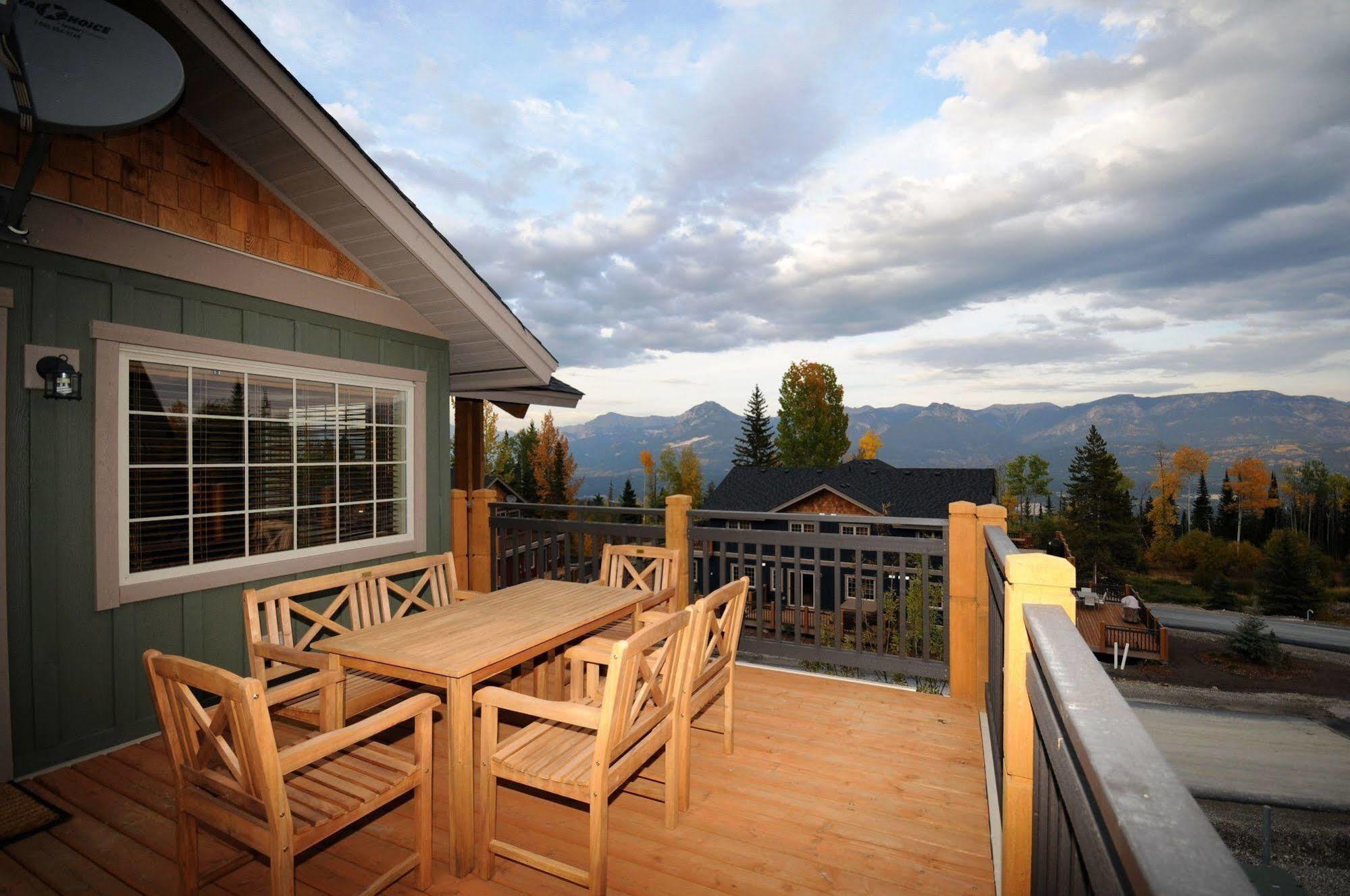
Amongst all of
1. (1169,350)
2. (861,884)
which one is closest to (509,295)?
(861,884)

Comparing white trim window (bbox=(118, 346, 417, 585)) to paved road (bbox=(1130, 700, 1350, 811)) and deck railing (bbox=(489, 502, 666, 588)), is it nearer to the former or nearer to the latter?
deck railing (bbox=(489, 502, 666, 588))

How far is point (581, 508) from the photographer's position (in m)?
5.12

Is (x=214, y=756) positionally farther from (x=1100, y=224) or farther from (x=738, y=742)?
(x=1100, y=224)

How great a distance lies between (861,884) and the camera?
225 cm

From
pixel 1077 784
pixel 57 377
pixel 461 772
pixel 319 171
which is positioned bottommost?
pixel 461 772

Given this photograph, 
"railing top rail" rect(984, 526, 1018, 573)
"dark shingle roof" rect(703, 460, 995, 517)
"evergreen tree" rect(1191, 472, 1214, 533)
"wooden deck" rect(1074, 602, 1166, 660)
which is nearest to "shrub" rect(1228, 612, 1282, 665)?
"wooden deck" rect(1074, 602, 1166, 660)

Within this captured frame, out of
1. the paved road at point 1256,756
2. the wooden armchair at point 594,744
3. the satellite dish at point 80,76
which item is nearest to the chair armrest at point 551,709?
the wooden armchair at point 594,744

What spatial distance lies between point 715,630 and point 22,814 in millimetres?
3125

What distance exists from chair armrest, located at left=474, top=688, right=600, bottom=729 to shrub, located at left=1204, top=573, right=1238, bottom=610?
167 ft

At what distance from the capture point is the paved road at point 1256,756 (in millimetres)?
16172

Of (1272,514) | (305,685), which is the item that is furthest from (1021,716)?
(1272,514)

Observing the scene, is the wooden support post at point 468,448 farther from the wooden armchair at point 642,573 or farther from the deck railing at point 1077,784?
the deck railing at point 1077,784

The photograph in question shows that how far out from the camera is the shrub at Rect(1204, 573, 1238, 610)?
38.7 metres

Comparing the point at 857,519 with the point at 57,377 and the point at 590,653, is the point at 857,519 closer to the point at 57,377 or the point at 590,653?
the point at 590,653
